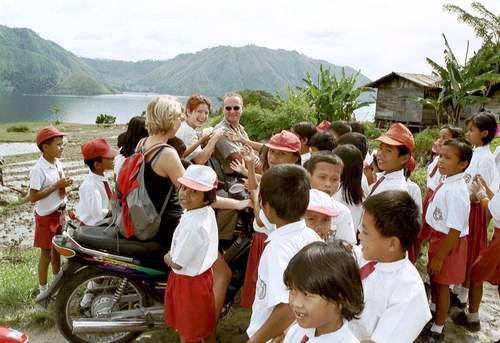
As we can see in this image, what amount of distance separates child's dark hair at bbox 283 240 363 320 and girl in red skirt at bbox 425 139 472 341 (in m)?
2.04

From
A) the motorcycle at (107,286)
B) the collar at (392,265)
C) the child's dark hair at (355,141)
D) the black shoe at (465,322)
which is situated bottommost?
the black shoe at (465,322)

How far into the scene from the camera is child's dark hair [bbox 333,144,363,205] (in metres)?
3.52

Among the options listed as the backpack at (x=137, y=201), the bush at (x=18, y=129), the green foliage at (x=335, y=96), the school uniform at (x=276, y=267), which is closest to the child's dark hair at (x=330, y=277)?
the school uniform at (x=276, y=267)

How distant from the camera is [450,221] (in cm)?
332

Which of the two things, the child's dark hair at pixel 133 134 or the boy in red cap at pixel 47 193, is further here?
the boy in red cap at pixel 47 193

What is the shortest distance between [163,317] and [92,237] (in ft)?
2.78

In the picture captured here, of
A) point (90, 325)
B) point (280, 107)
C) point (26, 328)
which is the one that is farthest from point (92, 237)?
point (280, 107)

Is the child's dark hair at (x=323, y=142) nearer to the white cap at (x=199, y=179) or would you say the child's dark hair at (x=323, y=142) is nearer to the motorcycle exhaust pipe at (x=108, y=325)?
the white cap at (x=199, y=179)

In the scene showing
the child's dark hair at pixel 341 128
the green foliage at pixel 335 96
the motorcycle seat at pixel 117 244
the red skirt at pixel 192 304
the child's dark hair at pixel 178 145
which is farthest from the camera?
the green foliage at pixel 335 96

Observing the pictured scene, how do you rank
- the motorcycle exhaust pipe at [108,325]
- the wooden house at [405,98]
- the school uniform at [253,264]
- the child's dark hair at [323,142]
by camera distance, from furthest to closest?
the wooden house at [405,98] → the child's dark hair at [323,142] → the motorcycle exhaust pipe at [108,325] → the school uniform at [253,264]

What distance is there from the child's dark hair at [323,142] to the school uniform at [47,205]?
104 inches

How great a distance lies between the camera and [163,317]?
10.9 ft

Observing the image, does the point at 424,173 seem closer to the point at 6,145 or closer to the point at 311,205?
the point at 311,205

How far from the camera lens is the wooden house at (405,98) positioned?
893 inches
